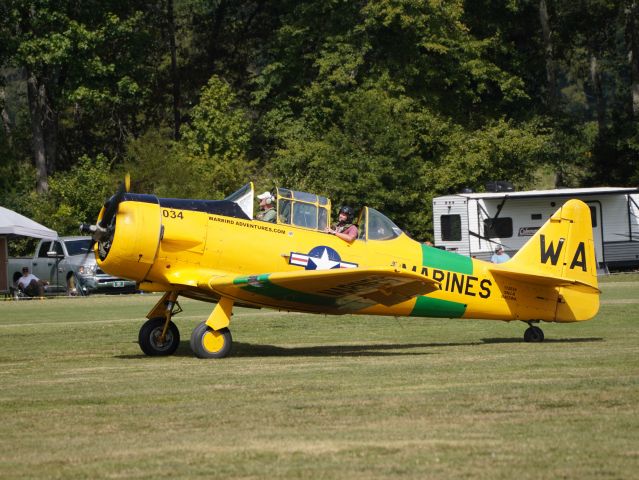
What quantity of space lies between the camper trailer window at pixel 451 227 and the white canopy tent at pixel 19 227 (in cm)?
1336

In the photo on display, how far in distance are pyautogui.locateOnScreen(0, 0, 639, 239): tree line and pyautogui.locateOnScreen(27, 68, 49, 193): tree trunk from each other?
0.22 feet

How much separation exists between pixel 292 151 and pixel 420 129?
5732mm

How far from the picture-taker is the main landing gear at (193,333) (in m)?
14.6

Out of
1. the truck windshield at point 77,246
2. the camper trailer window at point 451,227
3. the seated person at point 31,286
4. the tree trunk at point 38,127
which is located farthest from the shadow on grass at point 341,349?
the tree trunk at point 38,127

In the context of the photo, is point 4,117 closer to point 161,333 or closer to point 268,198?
point 161,333

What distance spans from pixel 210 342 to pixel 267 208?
207cm

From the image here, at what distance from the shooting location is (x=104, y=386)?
12.0 metres

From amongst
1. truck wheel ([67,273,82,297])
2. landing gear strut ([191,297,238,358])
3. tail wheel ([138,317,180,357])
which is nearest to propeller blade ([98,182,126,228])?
tail wheel ([138,317,180,357])

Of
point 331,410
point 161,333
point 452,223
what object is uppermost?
point 452,223

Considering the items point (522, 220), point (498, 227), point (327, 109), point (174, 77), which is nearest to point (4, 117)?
point (174, 77)

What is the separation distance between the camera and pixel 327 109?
49.1 meters

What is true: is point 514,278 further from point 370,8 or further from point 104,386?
point 370,8

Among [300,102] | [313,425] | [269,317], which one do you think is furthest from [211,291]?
[300,102]

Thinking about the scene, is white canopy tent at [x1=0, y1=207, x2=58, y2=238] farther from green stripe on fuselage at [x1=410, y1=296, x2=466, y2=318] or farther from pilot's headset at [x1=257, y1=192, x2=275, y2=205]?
green stripe on fuselage at [x1=410, y1=296, x2=466, y2=318]
